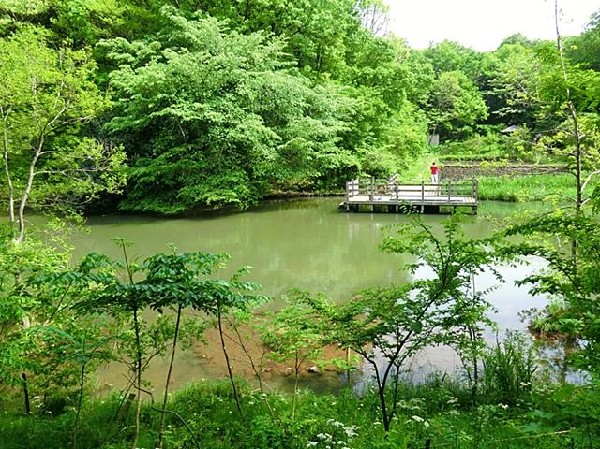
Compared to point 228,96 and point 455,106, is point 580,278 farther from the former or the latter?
point 455,106

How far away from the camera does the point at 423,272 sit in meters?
10.5

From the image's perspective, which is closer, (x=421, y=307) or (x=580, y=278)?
(x=421, y=307)

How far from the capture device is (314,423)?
11.9ft

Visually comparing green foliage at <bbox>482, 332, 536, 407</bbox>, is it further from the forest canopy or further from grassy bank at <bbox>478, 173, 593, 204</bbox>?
grassy bank at <bbox>478, 173, 593, 204</bbox>

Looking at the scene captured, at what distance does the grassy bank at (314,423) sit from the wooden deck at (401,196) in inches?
538

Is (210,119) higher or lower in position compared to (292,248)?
higher

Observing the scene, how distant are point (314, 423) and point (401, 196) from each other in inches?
638

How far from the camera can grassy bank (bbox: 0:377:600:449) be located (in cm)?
276

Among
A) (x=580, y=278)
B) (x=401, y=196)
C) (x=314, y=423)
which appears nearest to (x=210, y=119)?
(x=401, y=196)

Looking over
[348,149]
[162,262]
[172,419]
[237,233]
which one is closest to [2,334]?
[172,419]

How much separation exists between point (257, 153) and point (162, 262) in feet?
51.8

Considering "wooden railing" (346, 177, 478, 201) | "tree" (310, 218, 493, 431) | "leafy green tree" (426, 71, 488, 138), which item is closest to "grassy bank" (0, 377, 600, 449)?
"tree" (310, 218, 493, 431)

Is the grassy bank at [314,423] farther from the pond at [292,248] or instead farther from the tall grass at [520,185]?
the tall grass at [520,185]

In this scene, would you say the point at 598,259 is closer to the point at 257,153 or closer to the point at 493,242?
the point at 493,242
